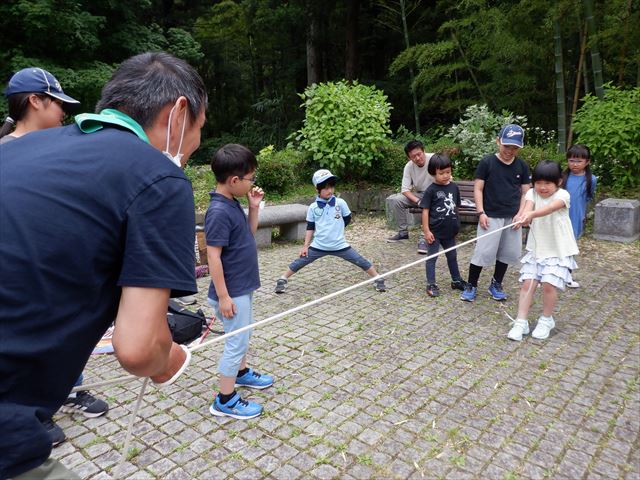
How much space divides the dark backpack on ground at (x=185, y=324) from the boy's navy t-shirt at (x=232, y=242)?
74 centimetres

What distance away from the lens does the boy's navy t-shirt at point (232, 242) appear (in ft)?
9.68

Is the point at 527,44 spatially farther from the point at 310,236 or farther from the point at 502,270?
the point at 310,236

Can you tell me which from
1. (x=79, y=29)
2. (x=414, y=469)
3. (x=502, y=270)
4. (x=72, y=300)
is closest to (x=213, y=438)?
(x=414, y=469)

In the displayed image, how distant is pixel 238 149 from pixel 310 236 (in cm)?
224

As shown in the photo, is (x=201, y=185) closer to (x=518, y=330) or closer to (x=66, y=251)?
(x=518, y=330)

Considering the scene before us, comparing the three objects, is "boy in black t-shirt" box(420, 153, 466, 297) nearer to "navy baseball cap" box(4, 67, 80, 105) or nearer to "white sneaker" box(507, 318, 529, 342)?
"white sneaker" box(507, 318, 529, 342)

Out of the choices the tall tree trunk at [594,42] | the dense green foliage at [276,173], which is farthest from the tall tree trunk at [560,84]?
the dense green foliage at [276,173]

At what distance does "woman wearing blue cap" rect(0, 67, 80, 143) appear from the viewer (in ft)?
9.07

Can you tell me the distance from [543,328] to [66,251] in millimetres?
3939

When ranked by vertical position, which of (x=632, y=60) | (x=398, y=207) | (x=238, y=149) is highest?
(x=632, y=60)

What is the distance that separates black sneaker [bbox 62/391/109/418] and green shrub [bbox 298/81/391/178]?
6460 mm

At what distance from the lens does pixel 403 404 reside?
124 inches

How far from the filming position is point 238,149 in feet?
10.1

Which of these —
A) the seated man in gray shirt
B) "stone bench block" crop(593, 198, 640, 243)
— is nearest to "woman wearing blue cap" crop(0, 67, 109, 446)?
the seated man in gray shirt
